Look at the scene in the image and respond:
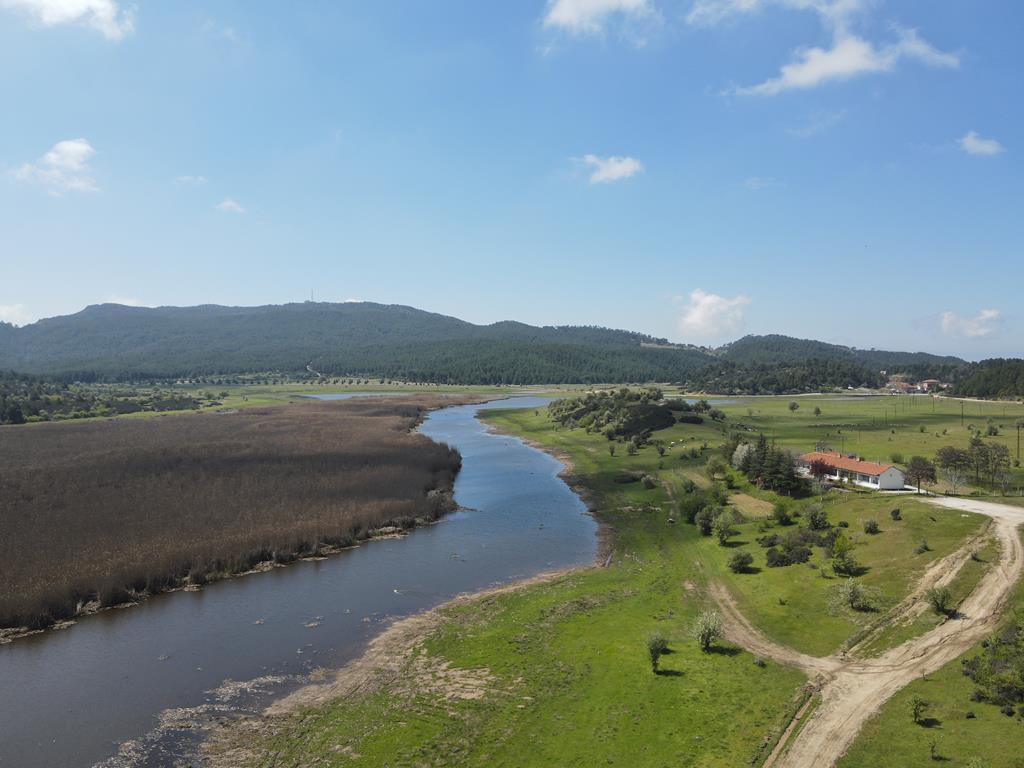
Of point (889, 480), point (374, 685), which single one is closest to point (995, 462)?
point (889, 480)

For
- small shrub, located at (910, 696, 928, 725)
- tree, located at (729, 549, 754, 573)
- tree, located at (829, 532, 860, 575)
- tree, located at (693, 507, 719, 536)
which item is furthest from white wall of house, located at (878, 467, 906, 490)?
small shrub, located at (910, 696, 928, 725)

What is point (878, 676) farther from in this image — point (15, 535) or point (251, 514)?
point (15, 535)

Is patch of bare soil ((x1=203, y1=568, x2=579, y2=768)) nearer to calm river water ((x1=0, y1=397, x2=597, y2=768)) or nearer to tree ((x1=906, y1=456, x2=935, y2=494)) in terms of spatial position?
calm river water ((x1=0, y1=397, x2=597, y2=768))

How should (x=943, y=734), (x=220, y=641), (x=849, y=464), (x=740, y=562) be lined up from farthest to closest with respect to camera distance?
(x=849, y=464) < (x=740, y=562) < (x=220, y=641) < (x=943, y=734)

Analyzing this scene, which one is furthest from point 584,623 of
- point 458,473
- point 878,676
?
point 458,473

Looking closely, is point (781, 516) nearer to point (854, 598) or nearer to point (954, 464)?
point (854, 598)
